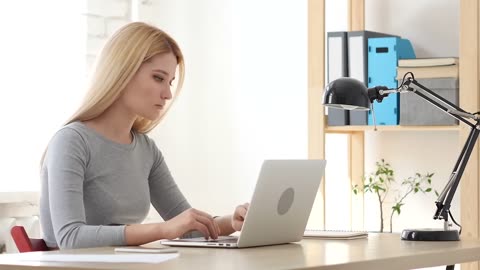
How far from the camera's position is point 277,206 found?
208 cm

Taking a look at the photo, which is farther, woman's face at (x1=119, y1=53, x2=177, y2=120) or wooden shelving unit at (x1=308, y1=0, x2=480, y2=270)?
wooden shelving unit at (x1=308, y1=0, x2=480, y2=270)

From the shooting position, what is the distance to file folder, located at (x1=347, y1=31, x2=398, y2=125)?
348 cm

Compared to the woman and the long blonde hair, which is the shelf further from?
the long blonde hair

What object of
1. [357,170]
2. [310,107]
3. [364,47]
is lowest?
[357,170]

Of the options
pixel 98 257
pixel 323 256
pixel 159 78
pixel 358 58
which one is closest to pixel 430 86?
pixel 358 58

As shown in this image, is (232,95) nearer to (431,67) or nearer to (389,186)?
(389,186)

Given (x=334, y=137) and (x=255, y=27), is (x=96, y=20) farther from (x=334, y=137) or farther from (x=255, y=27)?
(x=334, y=137)

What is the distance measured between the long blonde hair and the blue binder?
1.23 m

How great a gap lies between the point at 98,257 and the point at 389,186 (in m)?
2.16

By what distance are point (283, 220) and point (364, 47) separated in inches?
58.8

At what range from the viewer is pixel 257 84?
408 centimetres

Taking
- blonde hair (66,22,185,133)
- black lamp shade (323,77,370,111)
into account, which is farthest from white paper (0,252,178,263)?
black lamp shade (323,77,370,111)

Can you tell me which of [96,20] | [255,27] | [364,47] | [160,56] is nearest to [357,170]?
[364,47]

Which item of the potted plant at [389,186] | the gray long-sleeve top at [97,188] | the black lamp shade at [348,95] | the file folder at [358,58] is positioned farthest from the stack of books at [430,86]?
the gray long-sleeve top at [97,188]
